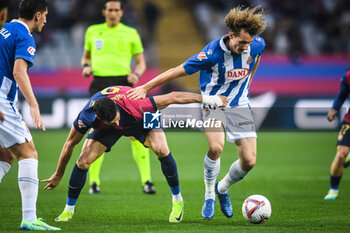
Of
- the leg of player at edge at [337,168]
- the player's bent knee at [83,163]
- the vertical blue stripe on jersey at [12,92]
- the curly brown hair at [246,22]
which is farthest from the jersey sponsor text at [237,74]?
the vertical blue stripe on jersey at [12,92]

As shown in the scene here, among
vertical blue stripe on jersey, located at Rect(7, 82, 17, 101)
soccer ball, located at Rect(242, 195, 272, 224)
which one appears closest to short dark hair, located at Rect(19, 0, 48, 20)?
vertical blue stripe on jersey, located at Rect(7, 82, 17, 101)

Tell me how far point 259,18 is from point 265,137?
35.4 feet

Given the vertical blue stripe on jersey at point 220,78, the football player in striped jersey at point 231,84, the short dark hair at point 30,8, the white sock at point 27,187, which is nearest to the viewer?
the white sock at point 27,187

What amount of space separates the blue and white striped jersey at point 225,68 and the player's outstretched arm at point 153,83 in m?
0.12

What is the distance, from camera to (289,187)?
8.84 metres

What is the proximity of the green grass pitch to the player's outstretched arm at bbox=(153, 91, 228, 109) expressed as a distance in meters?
1.21

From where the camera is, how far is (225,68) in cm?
627

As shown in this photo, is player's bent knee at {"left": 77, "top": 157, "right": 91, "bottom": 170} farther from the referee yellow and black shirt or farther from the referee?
the referee yellow and black shirt

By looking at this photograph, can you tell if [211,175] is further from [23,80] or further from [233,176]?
[23,80]

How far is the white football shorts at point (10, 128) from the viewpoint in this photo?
202 inches

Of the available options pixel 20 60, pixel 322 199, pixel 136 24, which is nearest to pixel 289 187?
pixel 322 199

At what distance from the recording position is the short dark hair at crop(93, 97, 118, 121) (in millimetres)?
5438

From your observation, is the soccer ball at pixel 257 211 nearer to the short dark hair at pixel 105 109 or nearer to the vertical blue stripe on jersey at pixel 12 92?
the short dark hair at pixel 105 109

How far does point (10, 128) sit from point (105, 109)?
870 millimetres
